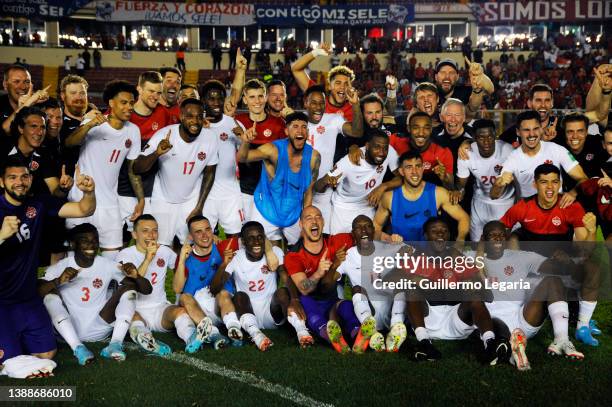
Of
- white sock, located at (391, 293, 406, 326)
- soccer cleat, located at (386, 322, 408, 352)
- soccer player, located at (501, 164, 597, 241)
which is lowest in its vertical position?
soccer cleat, located at (386, 322, 408, 352)

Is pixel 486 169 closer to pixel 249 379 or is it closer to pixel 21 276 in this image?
pixel 249 379

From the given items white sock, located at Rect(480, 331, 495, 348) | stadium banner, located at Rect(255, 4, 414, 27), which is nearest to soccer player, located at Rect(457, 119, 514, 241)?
white sock, located at Rect(480, 331, 495, 348)

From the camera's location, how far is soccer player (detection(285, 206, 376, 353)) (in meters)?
6.12

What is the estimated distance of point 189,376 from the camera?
5.54 metres

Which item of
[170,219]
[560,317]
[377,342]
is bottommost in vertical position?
[377,342]

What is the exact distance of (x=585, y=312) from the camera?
6.45m

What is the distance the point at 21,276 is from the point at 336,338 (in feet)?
8.59

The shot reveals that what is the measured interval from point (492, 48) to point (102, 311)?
3366 cm

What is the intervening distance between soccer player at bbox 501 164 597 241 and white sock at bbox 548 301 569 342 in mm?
877

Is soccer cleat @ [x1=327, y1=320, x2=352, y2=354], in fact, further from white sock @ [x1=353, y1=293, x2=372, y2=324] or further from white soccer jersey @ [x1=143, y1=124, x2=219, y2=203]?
white soccer jersey @ [x1=143, y1=124, x2=219, y2=203]

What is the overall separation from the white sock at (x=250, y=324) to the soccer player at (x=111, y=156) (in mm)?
1722

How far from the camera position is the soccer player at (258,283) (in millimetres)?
6574

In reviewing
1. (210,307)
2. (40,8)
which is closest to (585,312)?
(210,307)

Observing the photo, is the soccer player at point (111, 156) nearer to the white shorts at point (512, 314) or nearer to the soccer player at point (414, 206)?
the soccer player at point (414, 206)
